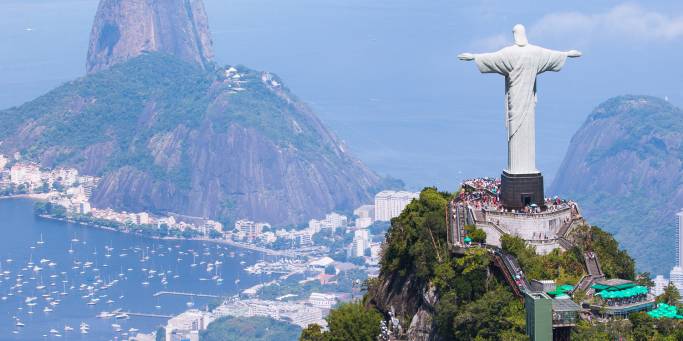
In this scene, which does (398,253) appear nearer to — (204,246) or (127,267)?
(127,267)

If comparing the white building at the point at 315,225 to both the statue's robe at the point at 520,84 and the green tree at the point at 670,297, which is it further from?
the green tree at the point at 670,297

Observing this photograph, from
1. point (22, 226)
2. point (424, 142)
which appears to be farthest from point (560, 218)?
point (424, 142)

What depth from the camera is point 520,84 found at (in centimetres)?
3466

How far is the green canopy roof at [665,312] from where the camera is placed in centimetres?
2883

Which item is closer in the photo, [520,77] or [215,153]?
[520,77]

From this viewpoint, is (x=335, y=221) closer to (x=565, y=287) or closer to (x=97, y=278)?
(x=97, y=278)

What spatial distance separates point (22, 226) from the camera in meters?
155

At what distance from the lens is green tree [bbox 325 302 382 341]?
34531 mm

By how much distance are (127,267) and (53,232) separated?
65.0 feet

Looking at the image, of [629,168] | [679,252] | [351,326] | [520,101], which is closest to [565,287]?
[520,101]

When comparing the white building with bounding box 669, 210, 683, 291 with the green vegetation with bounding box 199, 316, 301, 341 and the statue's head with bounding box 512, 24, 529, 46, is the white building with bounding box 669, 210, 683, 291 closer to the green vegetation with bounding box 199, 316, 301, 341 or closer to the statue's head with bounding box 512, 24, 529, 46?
the green vegetation with bounding box 199, 316, 301, 341

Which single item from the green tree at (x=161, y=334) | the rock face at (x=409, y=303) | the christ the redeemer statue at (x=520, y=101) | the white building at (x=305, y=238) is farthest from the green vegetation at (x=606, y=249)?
the white building at (x=305, y=238)

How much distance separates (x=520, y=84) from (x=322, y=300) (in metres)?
83.4

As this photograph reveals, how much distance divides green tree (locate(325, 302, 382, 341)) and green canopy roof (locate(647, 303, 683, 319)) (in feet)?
25.4
